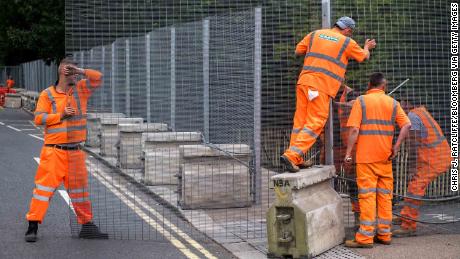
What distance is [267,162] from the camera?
10.1m

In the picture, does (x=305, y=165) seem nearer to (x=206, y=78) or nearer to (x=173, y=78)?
(x=206, y=78)

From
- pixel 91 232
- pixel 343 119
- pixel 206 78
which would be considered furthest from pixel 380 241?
pixel 206 78

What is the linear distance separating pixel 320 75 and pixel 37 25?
3087 cm

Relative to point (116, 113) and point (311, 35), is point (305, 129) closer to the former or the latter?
point (311, 35)

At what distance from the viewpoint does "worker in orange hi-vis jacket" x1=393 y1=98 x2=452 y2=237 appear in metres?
8.92

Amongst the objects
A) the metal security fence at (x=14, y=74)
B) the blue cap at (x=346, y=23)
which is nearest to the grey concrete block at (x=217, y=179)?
the blue cap at (x=346, y=23)

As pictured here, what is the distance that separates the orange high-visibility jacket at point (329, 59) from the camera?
8.07m

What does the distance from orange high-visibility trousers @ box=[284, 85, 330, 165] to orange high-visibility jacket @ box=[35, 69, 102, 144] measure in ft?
7.40

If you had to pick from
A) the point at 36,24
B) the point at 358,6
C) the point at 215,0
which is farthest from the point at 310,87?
the point at 36,24

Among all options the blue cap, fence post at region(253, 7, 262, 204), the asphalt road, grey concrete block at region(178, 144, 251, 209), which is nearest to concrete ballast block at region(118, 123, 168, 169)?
the asphalt road

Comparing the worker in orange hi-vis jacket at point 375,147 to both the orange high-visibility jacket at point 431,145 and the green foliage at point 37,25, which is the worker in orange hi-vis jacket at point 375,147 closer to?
the orange high-visibility jacket at point 431,145

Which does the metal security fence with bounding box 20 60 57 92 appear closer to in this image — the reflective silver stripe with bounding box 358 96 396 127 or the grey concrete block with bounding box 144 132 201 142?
the grey concrete block with bounding box 144 132 201 142

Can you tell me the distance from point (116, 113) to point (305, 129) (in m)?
3.79

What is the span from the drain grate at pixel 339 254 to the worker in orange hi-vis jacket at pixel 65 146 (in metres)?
2.54
